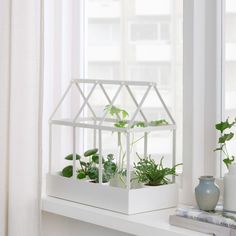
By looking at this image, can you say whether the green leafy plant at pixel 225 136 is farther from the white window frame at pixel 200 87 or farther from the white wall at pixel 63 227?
the white wall at pixel 63 227

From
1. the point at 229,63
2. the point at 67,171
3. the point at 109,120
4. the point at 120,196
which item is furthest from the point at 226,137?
the point at 67,171

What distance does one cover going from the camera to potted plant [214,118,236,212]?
6.43ft

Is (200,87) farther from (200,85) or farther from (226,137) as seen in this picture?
(226,137)

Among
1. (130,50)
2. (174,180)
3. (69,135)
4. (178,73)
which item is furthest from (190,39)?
(69,135)

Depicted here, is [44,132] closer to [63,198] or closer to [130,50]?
[63,198]

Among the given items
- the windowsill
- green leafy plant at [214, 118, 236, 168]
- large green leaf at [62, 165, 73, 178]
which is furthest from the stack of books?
large green leaf at [62, 165, 73, 178]

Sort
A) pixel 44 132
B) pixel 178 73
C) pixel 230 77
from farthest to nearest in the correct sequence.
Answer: pixel 44 132 < pixel 178 73 < pixel 230 77

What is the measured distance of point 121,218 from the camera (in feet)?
6.69

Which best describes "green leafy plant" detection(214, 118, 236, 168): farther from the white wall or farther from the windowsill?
the white wall

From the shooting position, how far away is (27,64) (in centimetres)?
227

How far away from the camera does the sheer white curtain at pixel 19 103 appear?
7.44 ft

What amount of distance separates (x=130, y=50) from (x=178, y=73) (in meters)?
0.22

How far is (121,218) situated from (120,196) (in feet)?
0.25

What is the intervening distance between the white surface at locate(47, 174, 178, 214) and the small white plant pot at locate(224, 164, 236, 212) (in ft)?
0.74
